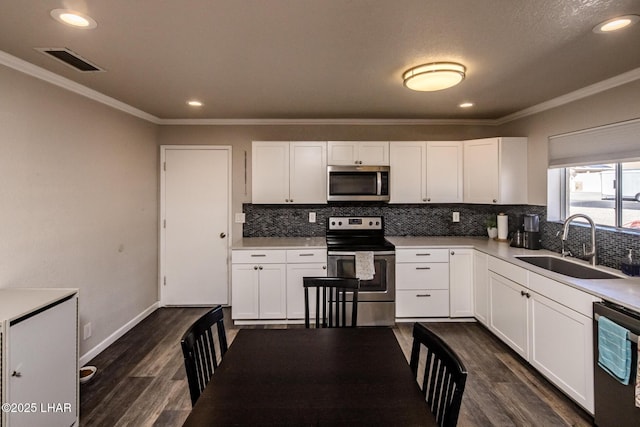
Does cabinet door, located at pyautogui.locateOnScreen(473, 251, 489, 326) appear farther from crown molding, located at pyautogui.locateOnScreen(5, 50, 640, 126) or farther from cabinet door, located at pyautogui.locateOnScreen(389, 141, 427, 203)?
crown molding, located at pyautogui.locateOnScreen(5, 50, 640, 126)

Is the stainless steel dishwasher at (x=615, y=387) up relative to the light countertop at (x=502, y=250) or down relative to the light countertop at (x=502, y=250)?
down

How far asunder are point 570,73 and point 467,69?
2.57 ft

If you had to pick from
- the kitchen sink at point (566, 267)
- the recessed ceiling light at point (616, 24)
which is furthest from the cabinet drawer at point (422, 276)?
the recessed ceiling light at point (616, 24)

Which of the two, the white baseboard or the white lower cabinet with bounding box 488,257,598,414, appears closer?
the white lower cabinet with bounding box 488,257,598,414

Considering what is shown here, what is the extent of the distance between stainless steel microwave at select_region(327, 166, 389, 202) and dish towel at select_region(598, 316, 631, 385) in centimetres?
228

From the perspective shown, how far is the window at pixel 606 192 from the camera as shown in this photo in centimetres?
251

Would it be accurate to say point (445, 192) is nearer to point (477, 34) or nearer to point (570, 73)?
point (570, 73)

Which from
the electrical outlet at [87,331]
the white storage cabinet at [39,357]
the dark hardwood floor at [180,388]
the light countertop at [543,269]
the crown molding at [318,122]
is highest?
the crown molding at [318,122]

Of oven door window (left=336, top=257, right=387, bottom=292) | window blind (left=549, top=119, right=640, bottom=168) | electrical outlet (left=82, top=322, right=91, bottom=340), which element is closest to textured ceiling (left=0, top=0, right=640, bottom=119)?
window blind (left=549, top=119, right=640, bottom=168)

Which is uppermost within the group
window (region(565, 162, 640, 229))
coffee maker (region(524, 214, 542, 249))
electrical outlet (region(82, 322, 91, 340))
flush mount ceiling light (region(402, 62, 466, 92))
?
flush mount ceiling light (region(402, 62, 466, 92))

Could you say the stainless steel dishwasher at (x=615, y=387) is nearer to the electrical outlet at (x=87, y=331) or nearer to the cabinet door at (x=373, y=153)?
the cabinet door at (x=373, y=153)

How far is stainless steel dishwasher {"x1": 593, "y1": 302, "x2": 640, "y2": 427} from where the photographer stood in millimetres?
1671

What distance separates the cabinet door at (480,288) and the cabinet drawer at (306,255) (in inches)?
63.4

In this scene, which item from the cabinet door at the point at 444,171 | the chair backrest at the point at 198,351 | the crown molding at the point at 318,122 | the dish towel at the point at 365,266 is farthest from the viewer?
the crown molding at the point at 318,122
